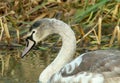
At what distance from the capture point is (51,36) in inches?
363

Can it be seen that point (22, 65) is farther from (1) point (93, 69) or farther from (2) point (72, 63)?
(1) point (93, 69)

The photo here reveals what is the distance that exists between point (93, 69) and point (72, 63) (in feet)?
1.21

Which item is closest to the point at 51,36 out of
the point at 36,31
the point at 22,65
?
the point at 22,65

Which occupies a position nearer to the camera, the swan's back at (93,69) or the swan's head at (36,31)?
the swan's back at (93,69)

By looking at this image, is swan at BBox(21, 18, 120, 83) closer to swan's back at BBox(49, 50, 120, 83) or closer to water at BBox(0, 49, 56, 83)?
swan's back at BBox(49, 50, 120, 83)

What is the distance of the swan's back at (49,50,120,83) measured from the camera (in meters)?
6.36

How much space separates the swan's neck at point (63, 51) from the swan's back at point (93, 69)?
0.36 m

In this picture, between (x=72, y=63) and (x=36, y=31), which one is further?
(x=36, y=31)

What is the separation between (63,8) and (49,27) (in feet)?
8.68

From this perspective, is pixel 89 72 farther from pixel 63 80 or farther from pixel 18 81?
pixel 18 81

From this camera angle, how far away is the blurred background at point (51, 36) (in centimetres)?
802

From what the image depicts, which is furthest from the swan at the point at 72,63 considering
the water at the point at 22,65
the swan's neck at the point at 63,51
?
the water at the point at 22,65

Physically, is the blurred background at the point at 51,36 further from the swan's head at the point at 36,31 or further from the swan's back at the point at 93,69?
the swan's back at the point at 93,69

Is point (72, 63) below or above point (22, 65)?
above
